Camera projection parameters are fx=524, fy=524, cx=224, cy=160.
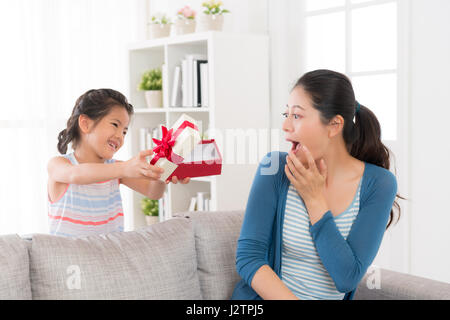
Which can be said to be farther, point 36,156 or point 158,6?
point 158,6

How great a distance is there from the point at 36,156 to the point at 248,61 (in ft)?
4.79

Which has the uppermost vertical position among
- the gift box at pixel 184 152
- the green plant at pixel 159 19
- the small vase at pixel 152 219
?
the green plant at pixel 159 19

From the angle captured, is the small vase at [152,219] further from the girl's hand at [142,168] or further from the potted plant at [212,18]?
the girl's hand at [142,168]

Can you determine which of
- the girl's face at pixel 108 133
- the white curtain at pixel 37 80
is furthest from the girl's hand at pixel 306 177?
the white curtain at pixel 37 80

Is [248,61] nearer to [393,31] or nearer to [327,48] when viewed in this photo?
[327,48]

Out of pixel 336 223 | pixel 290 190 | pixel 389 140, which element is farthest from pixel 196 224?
pixel 389 140

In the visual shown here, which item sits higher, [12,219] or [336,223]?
[336,223]

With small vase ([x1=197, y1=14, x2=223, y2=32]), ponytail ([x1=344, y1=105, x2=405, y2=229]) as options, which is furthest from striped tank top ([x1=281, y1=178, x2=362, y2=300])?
small vase ([x1=197, y1=14, x2=223, y2=32])

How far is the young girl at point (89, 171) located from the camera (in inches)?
71.7

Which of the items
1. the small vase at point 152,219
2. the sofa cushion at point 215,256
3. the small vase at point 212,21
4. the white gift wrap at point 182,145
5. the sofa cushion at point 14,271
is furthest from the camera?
the small vase at point 152,219

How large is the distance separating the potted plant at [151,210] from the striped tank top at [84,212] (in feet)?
4.85

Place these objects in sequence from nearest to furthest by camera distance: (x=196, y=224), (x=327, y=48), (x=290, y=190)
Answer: (x=290, y=190) < (x=196, y=224) < (x=327, y=48)

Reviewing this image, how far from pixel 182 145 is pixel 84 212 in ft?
1.70
